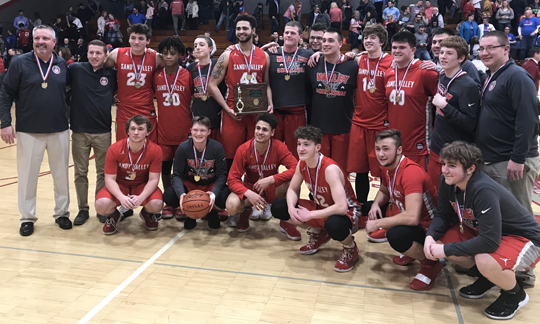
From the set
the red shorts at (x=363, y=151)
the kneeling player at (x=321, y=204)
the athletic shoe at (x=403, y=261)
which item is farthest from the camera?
Result: the red shorts at (x=363, y=151)

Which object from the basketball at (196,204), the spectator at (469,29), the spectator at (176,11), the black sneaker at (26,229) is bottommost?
the black sneaker at (26,229)

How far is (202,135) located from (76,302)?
2161 millimetres

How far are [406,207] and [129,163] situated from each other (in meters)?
3.03

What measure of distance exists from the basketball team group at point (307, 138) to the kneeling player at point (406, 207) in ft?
0.04

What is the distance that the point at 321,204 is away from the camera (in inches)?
179

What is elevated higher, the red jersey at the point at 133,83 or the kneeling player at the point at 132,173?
the red jersey at the point at 133,83

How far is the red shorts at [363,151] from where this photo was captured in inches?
→ 201

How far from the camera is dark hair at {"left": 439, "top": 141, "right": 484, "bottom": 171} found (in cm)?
340

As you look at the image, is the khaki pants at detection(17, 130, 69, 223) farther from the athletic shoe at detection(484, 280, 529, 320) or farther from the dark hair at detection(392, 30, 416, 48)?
the athletic shoe at detection(484, 280, 529, 320)

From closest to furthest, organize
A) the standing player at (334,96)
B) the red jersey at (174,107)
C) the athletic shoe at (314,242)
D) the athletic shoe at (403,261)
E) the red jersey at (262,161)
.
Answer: the athletic shoe at (403,261) < the athletic shoe at (314,242) < the red jersey at (262,161) < the standing player at (334,96) < the red jersey at (174,107)

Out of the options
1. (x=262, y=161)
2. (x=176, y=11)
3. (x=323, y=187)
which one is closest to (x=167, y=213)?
(x=262, y=161)

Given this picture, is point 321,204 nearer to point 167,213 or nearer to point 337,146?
point 337,146

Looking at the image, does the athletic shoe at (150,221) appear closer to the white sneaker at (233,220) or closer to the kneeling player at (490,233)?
the white sneaker at (233,220)

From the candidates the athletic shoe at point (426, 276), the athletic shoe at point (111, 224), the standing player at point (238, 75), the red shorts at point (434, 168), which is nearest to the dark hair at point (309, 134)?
the standing player at point (238, 75)
